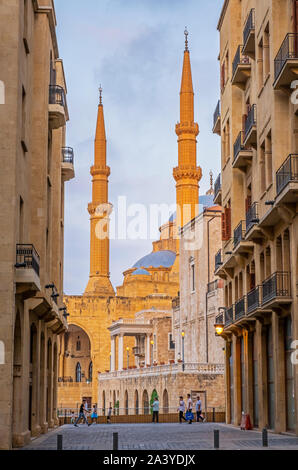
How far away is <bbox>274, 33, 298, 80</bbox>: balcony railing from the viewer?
22812 mm

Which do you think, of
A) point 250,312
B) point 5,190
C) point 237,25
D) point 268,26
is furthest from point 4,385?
point 237,25

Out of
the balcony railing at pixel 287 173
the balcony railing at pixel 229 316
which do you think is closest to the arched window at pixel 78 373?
the balcony railing at pixel 229 316

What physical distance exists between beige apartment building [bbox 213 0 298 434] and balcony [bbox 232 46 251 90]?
0.13ft

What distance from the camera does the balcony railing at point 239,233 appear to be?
30.2m

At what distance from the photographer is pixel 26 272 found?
773 inches

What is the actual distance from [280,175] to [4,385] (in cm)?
1018

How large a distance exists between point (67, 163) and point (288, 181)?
52.4 ft

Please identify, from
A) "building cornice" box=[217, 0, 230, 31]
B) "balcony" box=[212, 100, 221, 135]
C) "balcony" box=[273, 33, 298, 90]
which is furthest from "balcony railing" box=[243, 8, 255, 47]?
"balcony" box=[212, 100, 221, 135]

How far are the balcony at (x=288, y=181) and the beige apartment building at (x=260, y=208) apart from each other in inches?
1.1

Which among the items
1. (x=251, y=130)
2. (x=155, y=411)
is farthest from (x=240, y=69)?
(x=155, y=411)

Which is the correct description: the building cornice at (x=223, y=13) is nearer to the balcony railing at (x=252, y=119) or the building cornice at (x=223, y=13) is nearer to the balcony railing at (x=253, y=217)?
the balcony railing at (x=252, y=119)

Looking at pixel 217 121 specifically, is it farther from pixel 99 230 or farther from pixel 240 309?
pixel 99 230

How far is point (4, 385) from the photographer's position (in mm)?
18562
